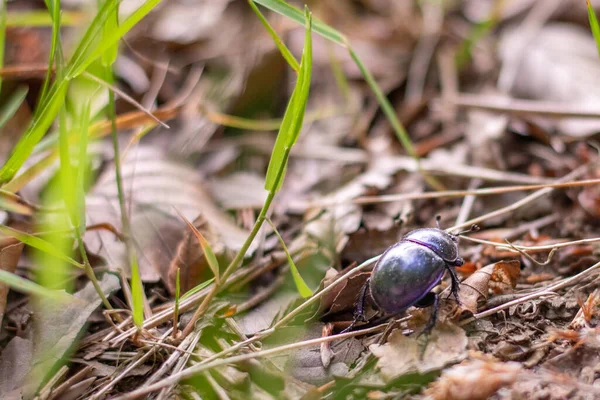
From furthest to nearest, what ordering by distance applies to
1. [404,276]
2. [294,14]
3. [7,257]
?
[294,14] < [7,257] < [404,276]

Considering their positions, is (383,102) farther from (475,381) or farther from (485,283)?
(475,381)

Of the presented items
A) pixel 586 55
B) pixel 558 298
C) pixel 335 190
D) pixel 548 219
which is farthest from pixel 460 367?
pixel 586 55

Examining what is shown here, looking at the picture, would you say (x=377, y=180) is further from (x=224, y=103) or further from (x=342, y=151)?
(x=224, y=103)

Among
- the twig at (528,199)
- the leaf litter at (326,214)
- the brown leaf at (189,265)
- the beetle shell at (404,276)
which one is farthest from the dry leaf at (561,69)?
the brown leaf at (189,265)

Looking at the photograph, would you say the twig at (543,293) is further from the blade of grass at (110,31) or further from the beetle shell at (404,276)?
the blade of grass at (110,31)

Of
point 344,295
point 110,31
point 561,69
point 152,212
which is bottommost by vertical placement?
point 344,295

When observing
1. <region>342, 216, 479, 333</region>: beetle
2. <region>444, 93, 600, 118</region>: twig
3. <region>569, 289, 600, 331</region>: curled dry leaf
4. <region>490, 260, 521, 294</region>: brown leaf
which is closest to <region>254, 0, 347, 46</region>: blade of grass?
<region>342, 216, 479, 333</region>: beetle

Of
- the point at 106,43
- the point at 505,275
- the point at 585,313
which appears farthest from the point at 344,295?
the point at 106,43

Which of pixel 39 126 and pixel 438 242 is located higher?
pixel 39 126
